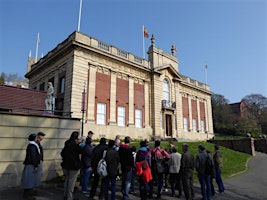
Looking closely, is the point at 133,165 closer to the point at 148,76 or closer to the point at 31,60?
the point at 148,76

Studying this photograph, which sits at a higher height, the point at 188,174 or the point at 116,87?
the point at 116,87

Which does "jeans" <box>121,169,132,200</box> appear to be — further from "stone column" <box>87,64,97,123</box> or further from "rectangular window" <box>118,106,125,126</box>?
"rectangular window" <box>118,106,125,126</box>

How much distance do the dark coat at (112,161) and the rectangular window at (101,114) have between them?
13631 millimetres

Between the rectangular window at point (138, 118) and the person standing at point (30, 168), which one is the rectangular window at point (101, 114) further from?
the person standing at point (30, 168)

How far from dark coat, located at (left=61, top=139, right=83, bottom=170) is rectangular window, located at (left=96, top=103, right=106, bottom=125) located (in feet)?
44.8

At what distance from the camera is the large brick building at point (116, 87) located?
1905 centimetres

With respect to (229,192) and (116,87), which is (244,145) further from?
(229,192)

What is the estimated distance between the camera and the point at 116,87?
22016 mm

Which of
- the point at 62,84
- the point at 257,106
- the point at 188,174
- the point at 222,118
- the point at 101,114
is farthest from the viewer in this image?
the point at 257,106

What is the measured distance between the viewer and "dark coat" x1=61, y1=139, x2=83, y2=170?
5809 millimetres

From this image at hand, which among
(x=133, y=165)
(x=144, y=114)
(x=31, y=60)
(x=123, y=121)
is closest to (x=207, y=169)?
→ (x=133, y=165)

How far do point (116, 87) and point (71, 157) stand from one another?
16.4 metres

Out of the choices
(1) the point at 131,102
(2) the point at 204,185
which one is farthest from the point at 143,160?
(1) the point at 131,102

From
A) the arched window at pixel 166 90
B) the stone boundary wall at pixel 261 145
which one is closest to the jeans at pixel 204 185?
the arched window at pixel 166 90
